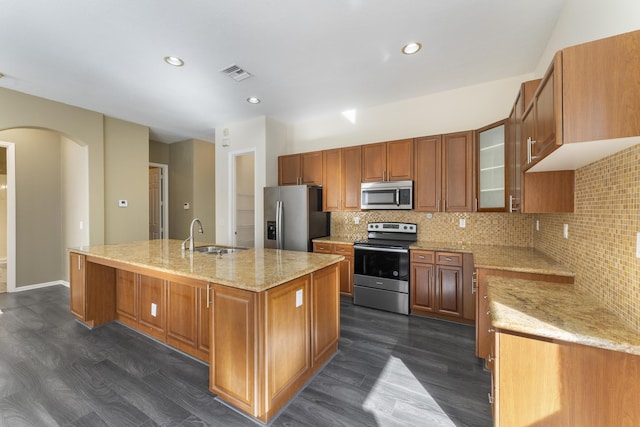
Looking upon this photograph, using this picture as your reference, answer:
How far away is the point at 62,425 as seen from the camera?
1.67 meters

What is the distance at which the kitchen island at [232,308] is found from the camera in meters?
1.67

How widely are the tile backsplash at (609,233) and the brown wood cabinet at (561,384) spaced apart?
0.26m

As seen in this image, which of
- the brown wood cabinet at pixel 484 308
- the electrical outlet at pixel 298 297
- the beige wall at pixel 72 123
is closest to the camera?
the electrical outlet at pixel 298 297

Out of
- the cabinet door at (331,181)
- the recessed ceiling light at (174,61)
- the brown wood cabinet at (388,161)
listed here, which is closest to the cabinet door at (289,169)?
the cabinet door at (331,181)

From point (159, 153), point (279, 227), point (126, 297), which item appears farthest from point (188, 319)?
point (159, 153)

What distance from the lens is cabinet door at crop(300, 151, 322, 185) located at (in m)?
4.36

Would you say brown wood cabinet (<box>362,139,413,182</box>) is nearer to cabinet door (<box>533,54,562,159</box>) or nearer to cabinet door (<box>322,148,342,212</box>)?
cabinet door (<box>322,148,342,212</box>)

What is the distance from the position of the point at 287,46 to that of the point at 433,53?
1485 millimetres

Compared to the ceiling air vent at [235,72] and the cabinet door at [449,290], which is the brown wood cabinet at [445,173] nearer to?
the cabinet door at [449,290]

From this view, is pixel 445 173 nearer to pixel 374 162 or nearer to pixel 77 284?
pixel 374 162

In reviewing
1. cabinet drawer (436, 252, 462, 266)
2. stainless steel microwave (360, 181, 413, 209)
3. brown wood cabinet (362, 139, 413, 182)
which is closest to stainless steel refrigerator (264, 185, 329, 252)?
stainless steel microwave (360, 181, 413, 209)

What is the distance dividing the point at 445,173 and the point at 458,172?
0.15 meters

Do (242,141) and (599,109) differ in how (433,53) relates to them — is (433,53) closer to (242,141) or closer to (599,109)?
(599,109)

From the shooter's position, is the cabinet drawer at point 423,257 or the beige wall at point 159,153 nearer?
the cabinet drawer at point 423,257
